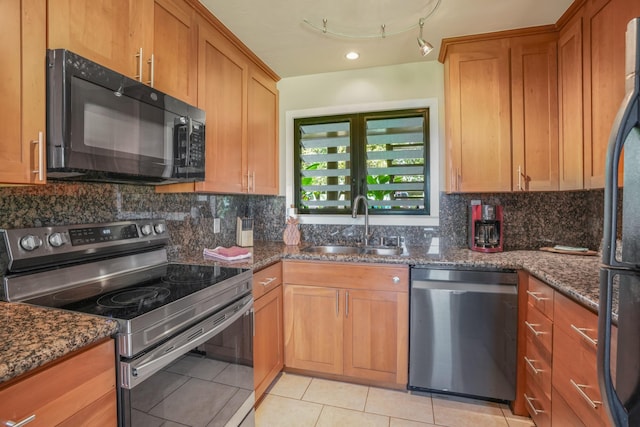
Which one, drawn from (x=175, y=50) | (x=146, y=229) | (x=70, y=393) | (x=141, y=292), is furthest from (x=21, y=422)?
(x=175, y=50)

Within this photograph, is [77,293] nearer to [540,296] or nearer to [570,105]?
[540,296]

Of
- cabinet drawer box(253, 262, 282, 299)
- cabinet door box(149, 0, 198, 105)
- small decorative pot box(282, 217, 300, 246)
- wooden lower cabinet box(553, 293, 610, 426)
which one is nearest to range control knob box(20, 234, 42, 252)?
cabinet door box(149, 0, 198, 105)

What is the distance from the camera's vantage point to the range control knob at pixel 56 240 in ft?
4.23

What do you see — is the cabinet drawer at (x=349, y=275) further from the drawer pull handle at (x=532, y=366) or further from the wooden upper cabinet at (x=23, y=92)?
the wooden upper cabinet at (x=23, y=92)

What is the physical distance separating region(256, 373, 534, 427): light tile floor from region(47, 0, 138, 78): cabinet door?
1918 millimetres

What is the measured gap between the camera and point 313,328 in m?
2.18

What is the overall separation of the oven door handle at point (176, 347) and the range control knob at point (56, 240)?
64 centimetres

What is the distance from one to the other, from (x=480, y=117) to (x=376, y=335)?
161cm

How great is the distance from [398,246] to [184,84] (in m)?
1.84

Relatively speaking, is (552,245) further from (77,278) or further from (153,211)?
(77,278)

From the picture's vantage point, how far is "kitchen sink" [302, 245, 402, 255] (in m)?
2.48

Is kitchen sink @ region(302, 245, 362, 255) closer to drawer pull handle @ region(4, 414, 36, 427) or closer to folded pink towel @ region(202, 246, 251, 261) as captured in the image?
folded pink towel @ region(202, 246, 251, 261)

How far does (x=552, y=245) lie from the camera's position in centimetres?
233

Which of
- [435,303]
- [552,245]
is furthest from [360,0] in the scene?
[552,245]
